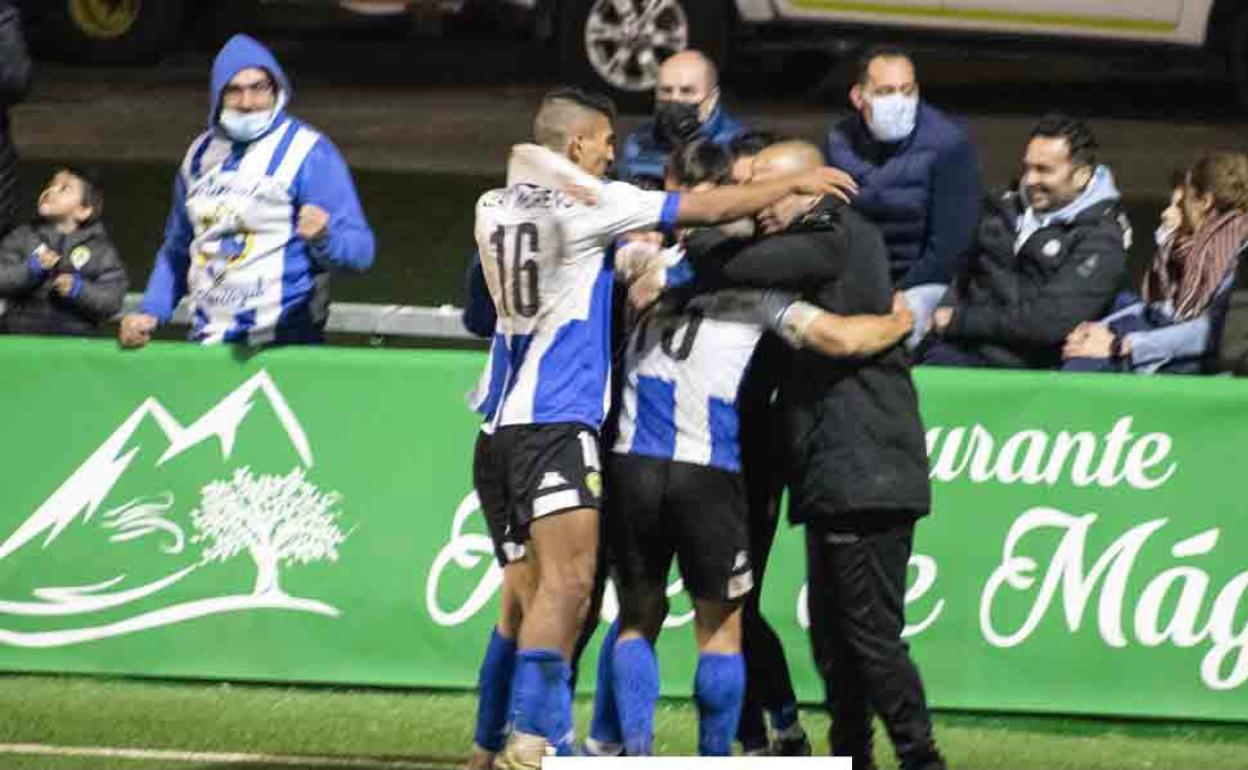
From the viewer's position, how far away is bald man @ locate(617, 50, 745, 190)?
11016mm

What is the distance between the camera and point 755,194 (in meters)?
8.79

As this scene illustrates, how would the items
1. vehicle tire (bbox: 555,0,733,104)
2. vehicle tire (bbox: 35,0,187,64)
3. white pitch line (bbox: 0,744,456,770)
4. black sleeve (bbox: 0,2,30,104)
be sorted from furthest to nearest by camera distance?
vehicle tire (bbox: 35,0,187,64) < vehicle tire (bbox: 555,0,733,104) < black sleeve (bbox: 0,2,30,104) < white pitch line (bbox: 0,744,456,770)

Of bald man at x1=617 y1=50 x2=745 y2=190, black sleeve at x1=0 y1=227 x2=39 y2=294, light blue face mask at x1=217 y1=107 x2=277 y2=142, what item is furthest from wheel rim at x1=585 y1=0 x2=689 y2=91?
light blue face mask at x1=217 y1=107 x2=277 y2=142

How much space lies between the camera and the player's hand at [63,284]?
442 inches

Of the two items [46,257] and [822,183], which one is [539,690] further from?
[46,257]

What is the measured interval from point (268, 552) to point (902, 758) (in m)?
2.48

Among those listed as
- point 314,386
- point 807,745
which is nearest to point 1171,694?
point 807,745

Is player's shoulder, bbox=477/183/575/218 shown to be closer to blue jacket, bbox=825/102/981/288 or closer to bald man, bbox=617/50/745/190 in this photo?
bald man, bbox=617/50/745/190

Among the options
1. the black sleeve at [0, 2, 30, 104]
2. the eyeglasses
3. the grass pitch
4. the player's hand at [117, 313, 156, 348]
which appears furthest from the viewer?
the black sleeve at [0, 2, 30, 104]

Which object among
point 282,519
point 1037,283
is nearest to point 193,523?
point 282,519

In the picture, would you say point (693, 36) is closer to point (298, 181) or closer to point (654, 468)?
point (298, 181)

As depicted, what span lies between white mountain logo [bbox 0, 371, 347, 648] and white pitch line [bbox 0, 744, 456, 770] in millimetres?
849

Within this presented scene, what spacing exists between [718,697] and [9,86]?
4135 mm

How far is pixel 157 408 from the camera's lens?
10648mm
